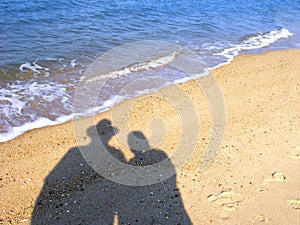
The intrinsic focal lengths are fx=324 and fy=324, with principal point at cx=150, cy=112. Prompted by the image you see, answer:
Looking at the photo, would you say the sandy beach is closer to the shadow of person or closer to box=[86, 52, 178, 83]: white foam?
the shadow of person

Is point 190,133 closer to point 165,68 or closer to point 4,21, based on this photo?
point 165,68

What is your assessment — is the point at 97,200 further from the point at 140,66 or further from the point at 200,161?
the point at 140,66

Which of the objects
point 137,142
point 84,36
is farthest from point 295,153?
point 84,36

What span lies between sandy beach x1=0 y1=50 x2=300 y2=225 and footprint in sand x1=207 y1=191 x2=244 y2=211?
0.05ft

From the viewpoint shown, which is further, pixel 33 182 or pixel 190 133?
pixel 190 133

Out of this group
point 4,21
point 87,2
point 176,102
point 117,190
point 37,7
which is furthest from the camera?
point 87,2

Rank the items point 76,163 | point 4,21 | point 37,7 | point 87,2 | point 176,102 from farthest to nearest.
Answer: point 87,2 < point 37,7 < point 4,21 < point 176,102 < point 76,163

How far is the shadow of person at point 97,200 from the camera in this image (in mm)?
4387

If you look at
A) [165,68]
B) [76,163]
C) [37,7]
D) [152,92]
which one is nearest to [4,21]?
[37,7]

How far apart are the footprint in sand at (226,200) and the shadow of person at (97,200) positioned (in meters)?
0.50

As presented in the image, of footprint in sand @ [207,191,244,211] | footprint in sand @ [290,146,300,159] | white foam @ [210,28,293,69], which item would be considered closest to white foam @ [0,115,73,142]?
footprint in sand @ [207,191,244,211]

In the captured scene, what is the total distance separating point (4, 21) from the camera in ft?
43.6

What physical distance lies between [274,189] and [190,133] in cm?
195

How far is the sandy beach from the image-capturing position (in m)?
4.56
